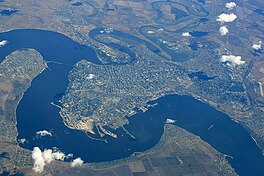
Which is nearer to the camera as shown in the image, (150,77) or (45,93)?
(45,93)

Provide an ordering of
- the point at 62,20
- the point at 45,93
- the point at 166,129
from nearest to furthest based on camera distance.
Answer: the point at 166,129
the point at 45,93
the point at 62,20

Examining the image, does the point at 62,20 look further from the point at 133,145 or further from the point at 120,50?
the point at 133,145

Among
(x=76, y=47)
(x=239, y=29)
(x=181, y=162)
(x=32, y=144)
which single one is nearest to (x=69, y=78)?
(x=76, y=47)

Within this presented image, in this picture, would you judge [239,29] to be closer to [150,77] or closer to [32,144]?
[150,77]

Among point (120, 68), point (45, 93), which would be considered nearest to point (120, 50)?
point (120, 68)

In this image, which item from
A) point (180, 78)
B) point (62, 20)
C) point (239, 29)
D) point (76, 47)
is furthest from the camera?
point (239, 29)

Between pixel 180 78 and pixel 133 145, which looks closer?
pixel 133 145
